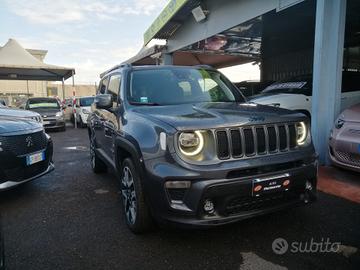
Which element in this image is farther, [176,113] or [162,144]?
[176,113]

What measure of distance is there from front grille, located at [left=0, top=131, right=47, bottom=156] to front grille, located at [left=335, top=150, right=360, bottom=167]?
4.57 m

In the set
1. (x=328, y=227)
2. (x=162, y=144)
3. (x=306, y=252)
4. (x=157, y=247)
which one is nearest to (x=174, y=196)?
(x=162, y=144)

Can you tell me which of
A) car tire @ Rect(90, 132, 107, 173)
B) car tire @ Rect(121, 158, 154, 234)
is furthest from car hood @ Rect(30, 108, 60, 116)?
car tire @ Rect(121, 158, 154, 234)

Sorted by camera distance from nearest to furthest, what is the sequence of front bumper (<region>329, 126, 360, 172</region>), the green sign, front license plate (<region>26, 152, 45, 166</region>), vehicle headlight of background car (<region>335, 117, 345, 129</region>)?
front license plate (<region>26, 152, 45, 166</region>), front bumper (<region>329, 126, 360, 172</region>), vehicle headlight of background car (<region>335, 117, 345, 129</region>), the green sign

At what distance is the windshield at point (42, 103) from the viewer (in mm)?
14641

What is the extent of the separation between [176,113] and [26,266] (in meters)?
1.93

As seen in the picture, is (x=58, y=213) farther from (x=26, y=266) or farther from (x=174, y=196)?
(x=174, y=196)

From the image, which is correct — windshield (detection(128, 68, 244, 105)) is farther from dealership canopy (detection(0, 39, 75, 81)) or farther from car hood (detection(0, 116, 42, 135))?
dealership canopy (detection(0, 39, 75, 81))

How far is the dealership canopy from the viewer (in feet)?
62.6

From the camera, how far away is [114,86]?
4.52m

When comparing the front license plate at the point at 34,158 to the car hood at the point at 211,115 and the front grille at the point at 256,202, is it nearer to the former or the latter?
the car hood at the point at 211,115

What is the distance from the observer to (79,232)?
340 centimetres

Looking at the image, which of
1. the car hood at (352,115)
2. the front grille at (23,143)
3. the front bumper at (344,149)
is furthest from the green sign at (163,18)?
the front grille at (23,143)

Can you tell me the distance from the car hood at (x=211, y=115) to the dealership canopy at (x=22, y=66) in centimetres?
1755
